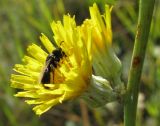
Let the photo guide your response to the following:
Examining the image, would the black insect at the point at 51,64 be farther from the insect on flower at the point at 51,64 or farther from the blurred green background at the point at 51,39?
the blurred green background at the point at 51,39

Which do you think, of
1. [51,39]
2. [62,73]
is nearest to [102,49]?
[62,73]

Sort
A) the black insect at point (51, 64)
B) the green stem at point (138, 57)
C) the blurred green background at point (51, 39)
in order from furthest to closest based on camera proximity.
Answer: the blurred green background at point (51, 39), the black insect at point (51, 64), the green stem at point (138, 57)

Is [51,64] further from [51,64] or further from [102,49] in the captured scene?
[102,49]

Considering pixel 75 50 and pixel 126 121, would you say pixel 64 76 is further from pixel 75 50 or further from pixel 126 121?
pixel 126 121

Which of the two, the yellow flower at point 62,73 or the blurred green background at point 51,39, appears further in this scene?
the blurred green background at point 51,39

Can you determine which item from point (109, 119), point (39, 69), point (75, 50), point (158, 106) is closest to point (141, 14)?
point (75, 50)

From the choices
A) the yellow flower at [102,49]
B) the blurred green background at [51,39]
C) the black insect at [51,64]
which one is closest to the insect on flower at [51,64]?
the black insect at [51,64]

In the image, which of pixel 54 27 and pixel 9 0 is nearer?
pixel 54 27
